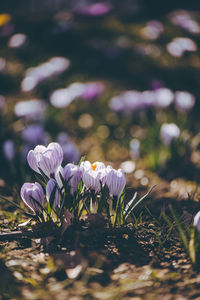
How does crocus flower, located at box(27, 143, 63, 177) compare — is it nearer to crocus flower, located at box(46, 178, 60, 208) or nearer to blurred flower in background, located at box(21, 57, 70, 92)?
crocus flower, located at box(46, 178, 60, 208)

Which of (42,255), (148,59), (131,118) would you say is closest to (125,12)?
(148,59)

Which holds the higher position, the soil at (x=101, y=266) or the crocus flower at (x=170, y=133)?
the crocus flower at (x=170, y=133)

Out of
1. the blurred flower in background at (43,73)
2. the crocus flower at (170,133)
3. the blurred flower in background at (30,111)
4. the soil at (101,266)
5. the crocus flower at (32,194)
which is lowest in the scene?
the soil at (101,266)

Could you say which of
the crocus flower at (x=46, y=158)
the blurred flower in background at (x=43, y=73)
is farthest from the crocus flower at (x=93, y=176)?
the blurred flower in background at (x=43, y=73)

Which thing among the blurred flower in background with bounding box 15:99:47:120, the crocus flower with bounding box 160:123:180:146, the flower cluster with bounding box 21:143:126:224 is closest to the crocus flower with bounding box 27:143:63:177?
the flower cluster with bounding box 21:143:126:224

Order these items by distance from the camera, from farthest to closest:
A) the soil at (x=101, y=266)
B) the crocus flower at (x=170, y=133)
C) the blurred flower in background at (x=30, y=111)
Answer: the blurred flower in background at (x=30, y=111) → the crocus flower at (x=170, y=133) → the soil at (x=101, y=266)

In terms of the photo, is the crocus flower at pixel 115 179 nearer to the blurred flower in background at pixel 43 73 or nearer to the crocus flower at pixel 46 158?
the crocus flower at pixel 46 158

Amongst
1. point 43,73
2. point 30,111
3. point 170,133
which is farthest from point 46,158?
point 43,73

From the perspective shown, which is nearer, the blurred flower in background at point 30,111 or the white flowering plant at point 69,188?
the white flowering plant at point 69,188
